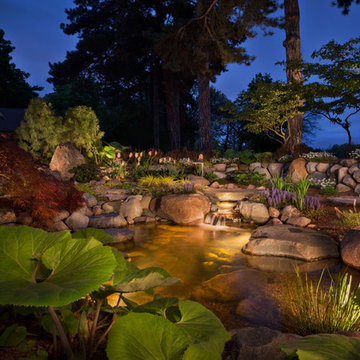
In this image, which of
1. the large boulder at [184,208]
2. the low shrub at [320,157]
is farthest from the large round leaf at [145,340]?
the low shrub at [320,157]

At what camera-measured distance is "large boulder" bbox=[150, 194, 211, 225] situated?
25.5 ft

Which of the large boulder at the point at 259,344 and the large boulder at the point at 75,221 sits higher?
the large boulder at the point at 259,344

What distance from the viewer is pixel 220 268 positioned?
465cm

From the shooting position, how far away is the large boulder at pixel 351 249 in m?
4.35

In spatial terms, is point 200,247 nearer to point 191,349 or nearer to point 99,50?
point 191,349

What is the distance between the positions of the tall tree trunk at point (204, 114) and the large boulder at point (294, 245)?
457 inches

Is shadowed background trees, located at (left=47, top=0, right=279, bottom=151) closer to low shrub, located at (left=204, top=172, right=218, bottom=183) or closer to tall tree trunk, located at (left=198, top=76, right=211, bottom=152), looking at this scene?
tall tree trunk, located at (left=198, top=76, right=211, bottom=152)

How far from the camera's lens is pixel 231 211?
8.49 metres

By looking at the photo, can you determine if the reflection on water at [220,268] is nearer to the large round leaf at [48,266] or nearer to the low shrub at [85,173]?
the large round leaf at [48,266]

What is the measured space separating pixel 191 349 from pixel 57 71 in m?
21.6

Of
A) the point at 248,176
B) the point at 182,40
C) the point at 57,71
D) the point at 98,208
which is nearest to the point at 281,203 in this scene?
the point at 248,176

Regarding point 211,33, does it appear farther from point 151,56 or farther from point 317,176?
point 317,176

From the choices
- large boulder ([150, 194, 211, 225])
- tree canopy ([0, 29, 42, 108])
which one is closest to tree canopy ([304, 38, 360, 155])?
large boulder ([150, 194, 211, 225])

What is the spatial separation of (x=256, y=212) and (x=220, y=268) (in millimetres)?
3367
